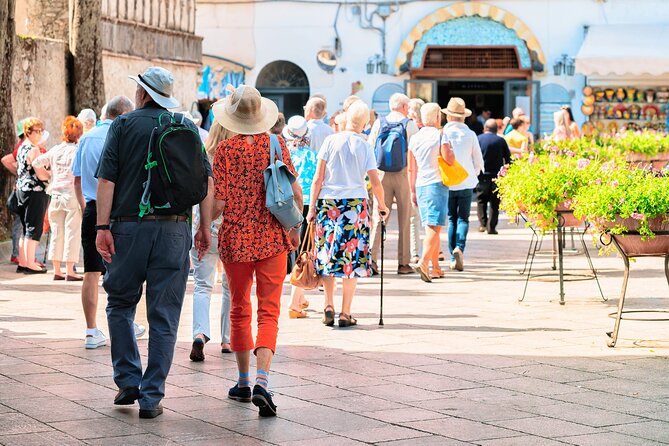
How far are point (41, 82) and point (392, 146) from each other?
715cm

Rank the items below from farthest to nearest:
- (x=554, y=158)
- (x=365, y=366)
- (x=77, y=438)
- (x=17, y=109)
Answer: (x=17, y=109) → (x=554, y=158) → (x=365, y=366) → (x=77, y=438)

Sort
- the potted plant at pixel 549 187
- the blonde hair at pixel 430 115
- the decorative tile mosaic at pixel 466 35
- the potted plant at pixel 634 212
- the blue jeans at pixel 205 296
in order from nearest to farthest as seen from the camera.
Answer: the blue jeans at pixel 205 296, the potted plant at pixel 634 212, the potted plant at pixel 549 187, the blonde hair at pixel 430 115, the decorative tile mosaic at pixel 466 35

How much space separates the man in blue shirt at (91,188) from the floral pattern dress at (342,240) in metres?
2.11

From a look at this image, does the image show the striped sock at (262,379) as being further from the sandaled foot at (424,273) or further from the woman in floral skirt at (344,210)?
the sandaled foot at (424,273)

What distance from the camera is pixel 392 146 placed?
1459 centimetres

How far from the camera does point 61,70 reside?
20.1 m

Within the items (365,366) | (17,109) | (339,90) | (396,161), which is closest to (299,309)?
(365,366)

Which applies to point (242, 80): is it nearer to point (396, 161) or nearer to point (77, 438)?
point (396, 161)

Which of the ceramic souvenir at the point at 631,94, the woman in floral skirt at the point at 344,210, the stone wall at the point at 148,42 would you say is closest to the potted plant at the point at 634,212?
the woman in floral skirt at the point at 344,210

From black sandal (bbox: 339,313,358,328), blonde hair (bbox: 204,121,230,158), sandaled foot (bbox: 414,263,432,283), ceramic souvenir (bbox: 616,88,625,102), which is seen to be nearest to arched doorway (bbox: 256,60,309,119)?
ceramic souvenir (bbox: 616,88,625,102)

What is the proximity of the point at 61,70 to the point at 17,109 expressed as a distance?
55.6 inches

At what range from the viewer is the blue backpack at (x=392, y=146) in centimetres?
1459

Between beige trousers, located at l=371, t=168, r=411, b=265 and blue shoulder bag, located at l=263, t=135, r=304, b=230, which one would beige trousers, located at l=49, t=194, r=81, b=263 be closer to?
beige trousers, located at l=371, t=168, r=411, b=265

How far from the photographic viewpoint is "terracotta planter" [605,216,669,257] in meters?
9.59
